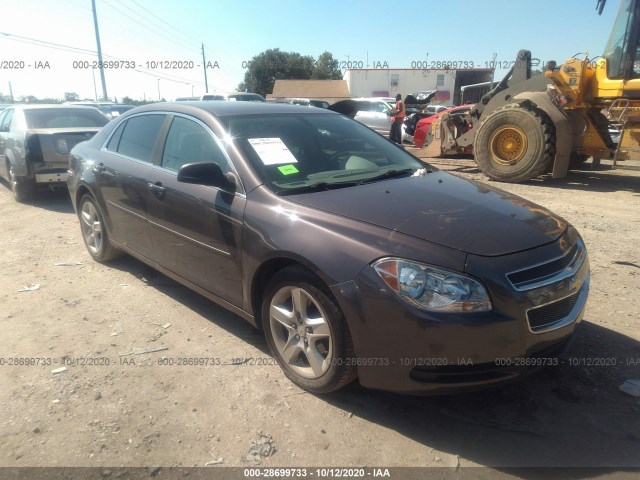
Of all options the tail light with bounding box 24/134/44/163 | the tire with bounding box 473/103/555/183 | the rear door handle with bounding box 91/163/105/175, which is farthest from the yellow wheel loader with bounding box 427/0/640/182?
the tail light with bounding box 24/134/44/163

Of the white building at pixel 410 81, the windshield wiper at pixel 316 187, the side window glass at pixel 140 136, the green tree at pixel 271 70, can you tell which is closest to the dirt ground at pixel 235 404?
the windshield wiper at pixel 316 187

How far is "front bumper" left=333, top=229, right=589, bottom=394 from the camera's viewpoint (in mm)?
2129

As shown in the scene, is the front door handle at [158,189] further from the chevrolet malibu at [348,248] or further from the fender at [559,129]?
the fender at [559,129]

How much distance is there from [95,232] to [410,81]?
144ft

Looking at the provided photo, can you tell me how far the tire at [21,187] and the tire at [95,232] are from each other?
350 cm

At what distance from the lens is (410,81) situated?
44531 millimetres

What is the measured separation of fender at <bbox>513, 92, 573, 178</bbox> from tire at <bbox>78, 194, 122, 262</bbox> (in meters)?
7.57

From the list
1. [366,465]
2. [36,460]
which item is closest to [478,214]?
[366,465]

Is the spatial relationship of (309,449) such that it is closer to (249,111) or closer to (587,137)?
(249,111)

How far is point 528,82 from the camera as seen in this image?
927 centimetres

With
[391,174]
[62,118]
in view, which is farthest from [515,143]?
[62,118]

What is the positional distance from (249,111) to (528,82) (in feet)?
25.3

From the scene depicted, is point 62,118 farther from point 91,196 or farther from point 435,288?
point 435,288

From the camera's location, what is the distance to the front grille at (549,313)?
2.22 metres
